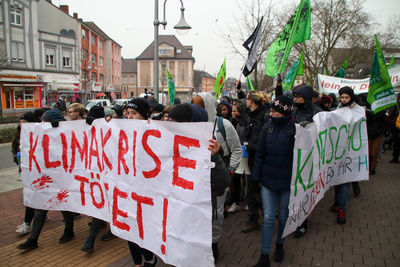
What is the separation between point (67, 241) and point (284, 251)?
2938 mm

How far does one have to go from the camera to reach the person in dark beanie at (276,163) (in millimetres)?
3307

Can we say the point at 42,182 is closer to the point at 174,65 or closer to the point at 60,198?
the point at 60,198

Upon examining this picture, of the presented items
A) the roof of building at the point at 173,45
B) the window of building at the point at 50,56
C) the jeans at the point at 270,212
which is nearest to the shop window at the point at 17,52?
the window of building at the point at 50,56

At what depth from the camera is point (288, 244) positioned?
13.1ft

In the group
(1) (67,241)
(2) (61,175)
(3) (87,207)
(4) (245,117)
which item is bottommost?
(1) (67,241)

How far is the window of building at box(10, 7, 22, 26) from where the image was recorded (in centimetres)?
3120

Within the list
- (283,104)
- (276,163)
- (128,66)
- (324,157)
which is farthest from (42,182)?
(128,66)

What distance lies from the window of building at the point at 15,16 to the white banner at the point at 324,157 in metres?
36.0

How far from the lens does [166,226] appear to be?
2688 millimetres

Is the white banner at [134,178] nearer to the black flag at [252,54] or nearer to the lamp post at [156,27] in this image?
the black flag at [252,54]

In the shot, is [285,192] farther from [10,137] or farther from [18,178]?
[10,137]

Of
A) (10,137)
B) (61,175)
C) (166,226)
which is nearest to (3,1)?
(10,137)

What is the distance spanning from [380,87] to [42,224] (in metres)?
5.69

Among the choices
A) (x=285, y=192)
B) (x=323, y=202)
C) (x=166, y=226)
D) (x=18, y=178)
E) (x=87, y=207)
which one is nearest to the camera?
(x=166, y=226)
